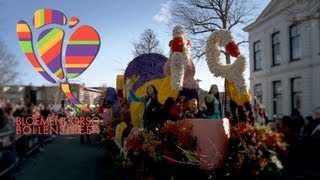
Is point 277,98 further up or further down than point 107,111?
further up

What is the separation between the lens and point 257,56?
106ft

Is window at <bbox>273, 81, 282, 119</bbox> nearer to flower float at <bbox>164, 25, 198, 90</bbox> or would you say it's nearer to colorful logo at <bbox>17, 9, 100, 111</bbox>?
colorful logo at <bbox>17, 9, 100, 111</bbox>

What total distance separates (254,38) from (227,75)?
2552 centimetres

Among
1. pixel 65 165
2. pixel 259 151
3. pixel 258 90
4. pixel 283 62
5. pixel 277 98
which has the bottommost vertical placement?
pixel 65 165

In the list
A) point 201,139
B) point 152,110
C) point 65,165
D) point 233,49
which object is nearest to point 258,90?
point 65,165

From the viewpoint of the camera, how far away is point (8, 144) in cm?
795

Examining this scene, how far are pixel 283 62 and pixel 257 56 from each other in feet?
15.8

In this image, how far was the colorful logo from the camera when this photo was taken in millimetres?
Answer: 16859

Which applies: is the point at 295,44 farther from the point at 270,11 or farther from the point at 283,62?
the point at 270,11

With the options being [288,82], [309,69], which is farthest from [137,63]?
[288,82]

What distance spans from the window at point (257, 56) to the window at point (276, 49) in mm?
2208

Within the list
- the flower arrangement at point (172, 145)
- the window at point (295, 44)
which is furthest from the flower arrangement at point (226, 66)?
the window at point (295, 44)

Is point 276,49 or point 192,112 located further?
point 276,49

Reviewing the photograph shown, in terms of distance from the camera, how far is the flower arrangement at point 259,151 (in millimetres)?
6109
